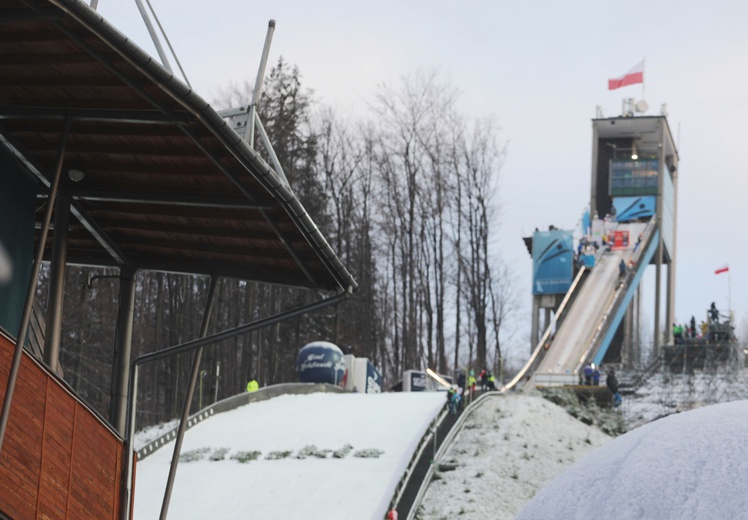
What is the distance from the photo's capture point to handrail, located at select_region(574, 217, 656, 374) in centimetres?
5112

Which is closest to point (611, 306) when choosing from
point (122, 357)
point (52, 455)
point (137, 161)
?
point (122, 357)

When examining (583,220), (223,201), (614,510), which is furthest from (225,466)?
(583,220)

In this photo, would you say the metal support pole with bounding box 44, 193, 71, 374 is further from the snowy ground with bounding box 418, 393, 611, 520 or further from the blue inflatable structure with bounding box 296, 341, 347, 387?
the blue inflatable structure with bounding box 296, 341, 347, 387

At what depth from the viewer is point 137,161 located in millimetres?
12711

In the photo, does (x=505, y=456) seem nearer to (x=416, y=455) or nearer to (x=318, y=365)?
(x=416, y=455)

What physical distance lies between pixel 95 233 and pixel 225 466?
1463 centimetres

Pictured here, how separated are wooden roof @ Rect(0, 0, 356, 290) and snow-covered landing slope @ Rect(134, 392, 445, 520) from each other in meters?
10.3

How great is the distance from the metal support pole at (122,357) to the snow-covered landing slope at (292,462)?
31.4ft

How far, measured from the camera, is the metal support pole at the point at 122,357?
1452 centimetres

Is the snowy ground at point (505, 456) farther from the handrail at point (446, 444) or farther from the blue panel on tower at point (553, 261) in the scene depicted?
the blue panel on tower at point (553, 261)

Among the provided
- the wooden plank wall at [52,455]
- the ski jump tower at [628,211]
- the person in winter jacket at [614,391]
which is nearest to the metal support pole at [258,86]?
the wooden plank wall at [52,455]

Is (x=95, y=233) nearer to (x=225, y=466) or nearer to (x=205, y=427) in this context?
(x=225, y=466)

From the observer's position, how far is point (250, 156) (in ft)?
36.9

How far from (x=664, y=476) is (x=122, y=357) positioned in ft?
32.3
